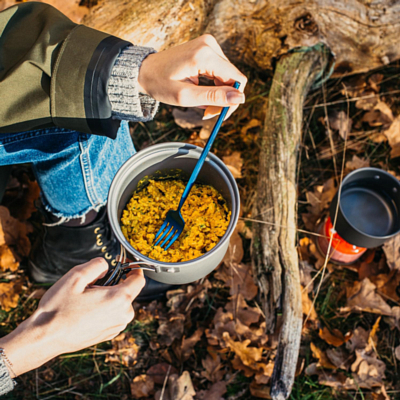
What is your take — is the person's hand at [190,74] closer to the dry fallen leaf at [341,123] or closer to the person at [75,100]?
the person at [75,100]

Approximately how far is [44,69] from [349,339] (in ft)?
8.88

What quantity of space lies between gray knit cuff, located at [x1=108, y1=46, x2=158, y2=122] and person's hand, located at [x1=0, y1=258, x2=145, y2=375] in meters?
0.77

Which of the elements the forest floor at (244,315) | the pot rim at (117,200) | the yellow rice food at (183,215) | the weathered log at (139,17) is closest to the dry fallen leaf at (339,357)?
the forest floor at (244,315)

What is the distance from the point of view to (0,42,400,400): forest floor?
2488 millimetres

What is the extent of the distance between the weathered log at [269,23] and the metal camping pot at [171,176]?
44.4 inches

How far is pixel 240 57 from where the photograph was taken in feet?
10.1

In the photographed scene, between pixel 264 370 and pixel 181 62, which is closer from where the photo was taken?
pixel 181 62

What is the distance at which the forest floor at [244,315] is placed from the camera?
8.16 ft

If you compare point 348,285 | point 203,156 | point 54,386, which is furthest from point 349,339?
point 54,386

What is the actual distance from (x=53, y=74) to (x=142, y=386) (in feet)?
7.28

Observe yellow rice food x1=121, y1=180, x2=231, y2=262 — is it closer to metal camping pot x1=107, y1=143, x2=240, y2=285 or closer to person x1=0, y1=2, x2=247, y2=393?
metal camping pot x1=107, y1=143, x2=240, y2=285

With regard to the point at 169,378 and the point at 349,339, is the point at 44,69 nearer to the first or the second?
the point at 169,378

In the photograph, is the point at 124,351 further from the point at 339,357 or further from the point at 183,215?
the point at 339,357

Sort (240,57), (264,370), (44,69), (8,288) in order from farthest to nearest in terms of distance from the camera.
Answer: (240,57)
(8,288)
(264,370)
(44,69)
